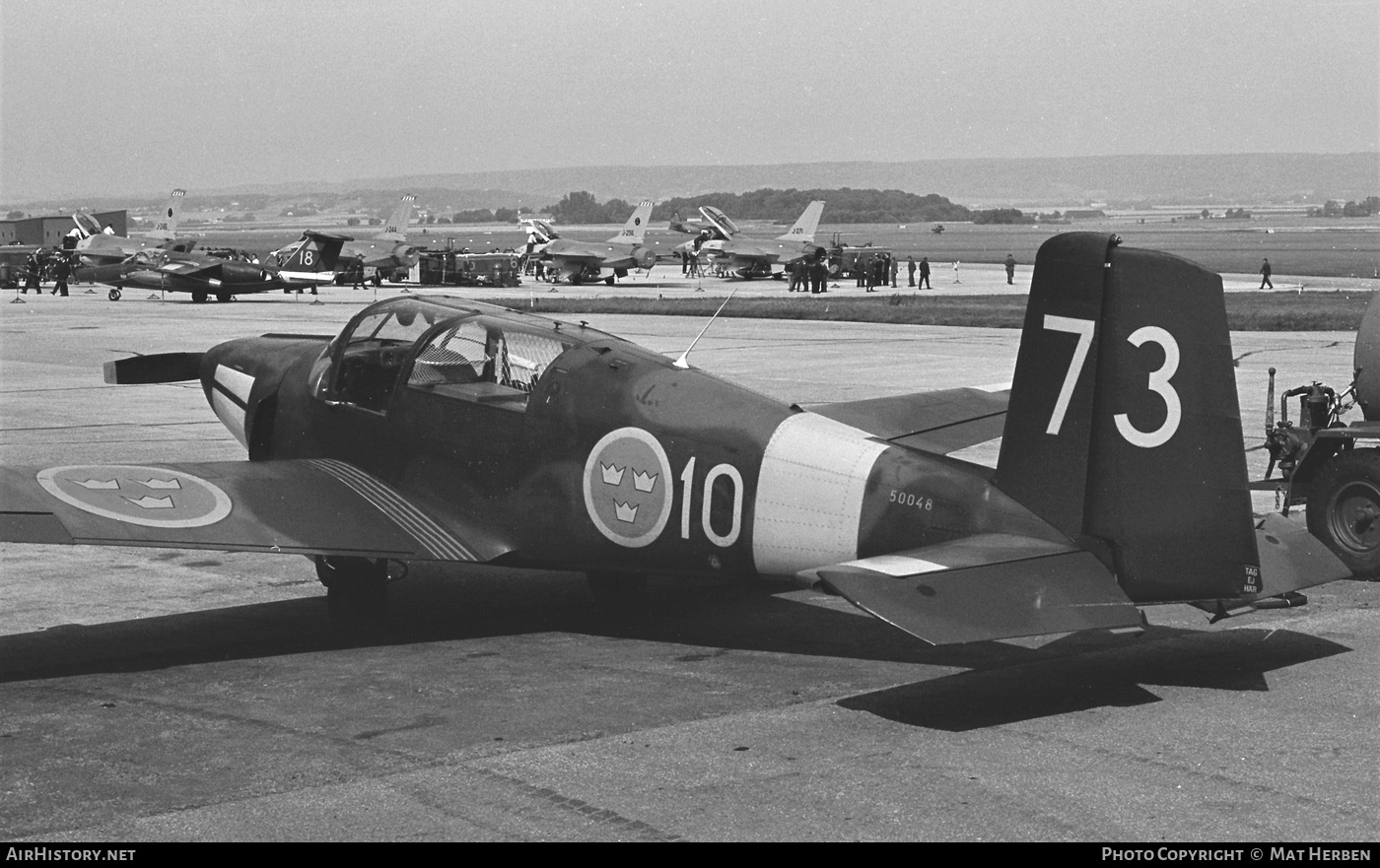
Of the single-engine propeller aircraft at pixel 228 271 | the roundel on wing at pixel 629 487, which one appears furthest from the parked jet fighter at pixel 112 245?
the roundel on wing at pixel 629 487

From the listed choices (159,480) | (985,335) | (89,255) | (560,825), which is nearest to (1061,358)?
(560,825)

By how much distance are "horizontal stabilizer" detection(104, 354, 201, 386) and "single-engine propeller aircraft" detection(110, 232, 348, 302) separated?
43.5 meters

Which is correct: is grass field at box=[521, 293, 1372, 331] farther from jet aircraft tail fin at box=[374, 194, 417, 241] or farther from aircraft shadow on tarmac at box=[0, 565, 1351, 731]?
aircraft shadow on tarmac at box=[0, 565, 1351, 731]

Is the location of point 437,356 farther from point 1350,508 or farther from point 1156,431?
point 1350,508

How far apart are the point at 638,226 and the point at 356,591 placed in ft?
215

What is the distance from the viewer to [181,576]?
1170 centimetres

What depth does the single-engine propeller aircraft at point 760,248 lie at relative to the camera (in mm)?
74875

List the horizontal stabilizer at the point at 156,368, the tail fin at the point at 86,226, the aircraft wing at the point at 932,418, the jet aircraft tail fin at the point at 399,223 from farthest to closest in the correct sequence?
the tail fin at the point at 86,226
the jet aircraft tail fin at the point at 399,223
the horizontal stabilizer at the point at 156,368
the aircraft wing at the point at 932,418

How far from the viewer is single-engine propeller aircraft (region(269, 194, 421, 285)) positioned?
68031 millimetres

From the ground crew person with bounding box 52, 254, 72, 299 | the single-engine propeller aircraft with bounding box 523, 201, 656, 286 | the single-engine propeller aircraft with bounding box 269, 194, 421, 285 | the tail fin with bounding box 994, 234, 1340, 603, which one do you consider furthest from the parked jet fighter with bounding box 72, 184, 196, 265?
the tail fin with bounding box 994, 234, 1340, 603

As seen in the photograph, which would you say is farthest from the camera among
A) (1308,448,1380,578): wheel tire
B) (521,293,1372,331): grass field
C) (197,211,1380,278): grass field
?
(197,211,1380,278): grass field

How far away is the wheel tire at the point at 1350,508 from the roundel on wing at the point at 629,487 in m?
5.34

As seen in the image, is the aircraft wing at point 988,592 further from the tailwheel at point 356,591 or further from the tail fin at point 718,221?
the tail fin at point 718,221

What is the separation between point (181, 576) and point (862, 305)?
3866 centimetres
